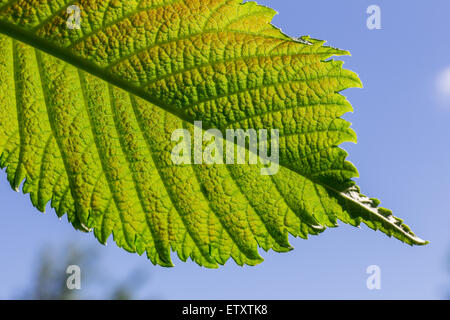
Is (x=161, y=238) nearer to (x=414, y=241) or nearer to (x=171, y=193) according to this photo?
(x=171, y=193)

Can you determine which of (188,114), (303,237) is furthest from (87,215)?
(303,237)

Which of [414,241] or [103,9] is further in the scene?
[103,9]

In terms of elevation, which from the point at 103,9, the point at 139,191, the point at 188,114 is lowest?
the point at 139,191

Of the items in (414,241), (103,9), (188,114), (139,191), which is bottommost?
(414,241)

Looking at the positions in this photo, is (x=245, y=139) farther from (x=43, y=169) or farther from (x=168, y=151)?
(x=43, y=169)

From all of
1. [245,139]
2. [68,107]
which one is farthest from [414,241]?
[68,107]

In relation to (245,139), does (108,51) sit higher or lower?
higher
